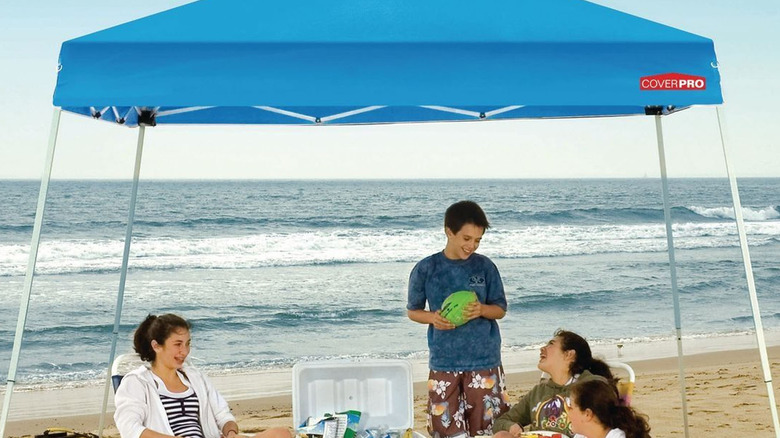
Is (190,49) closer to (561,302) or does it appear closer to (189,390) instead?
(189,390)

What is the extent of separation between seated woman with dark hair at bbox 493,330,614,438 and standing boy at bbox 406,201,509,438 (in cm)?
23

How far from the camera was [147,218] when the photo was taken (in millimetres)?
24734

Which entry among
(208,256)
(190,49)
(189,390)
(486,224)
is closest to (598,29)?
(486,224)

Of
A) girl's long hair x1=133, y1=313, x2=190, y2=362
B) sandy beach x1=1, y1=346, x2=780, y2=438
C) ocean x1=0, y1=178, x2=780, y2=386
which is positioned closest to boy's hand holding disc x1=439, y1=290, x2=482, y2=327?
girl's long hair x1=133, y1=313, x2=190, y2=362

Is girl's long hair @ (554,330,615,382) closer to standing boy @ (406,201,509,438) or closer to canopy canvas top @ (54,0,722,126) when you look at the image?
standing boy @ (406,201,509,438)

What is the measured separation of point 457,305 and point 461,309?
0.02 m

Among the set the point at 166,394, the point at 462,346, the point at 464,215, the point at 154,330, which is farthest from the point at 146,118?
the point at 462,346

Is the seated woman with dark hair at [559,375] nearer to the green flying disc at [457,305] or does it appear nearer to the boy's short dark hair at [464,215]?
the green flying disc at [457,305]

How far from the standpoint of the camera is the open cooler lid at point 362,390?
11.8 feet

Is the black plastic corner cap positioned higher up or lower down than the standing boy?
higher up

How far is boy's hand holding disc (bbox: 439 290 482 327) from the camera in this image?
11.8ft

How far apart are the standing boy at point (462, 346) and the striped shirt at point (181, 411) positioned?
33.9 inches

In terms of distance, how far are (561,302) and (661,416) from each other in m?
6.99

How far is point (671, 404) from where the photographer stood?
7.38 meters
